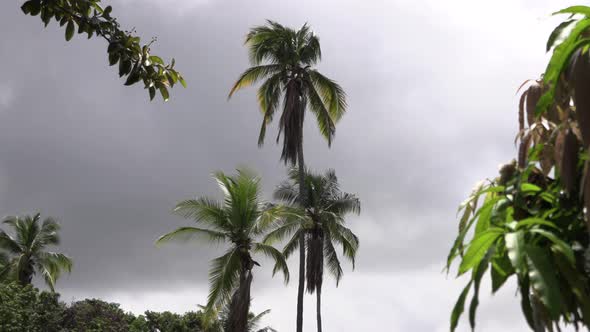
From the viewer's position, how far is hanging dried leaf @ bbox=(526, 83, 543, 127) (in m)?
5.47

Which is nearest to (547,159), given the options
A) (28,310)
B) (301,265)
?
(301,265)

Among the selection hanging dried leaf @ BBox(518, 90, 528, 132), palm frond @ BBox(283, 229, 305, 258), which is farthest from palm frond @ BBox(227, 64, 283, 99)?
hanging dried leaf @ BBox(518, 90, 528, 132)

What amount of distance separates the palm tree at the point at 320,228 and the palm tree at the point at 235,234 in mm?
7879

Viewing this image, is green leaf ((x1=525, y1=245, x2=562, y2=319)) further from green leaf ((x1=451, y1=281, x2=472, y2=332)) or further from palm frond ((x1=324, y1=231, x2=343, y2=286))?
palm frond ((x1=324, y1=231, x2=343, y2=286))

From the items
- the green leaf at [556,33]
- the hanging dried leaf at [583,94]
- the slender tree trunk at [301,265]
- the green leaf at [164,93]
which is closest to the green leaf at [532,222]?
the hanging dried leaf at [583,94]

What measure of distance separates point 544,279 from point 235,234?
741 inches

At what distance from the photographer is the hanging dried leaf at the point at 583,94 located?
4.13 metres

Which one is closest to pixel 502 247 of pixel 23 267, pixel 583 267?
pixel 583 267

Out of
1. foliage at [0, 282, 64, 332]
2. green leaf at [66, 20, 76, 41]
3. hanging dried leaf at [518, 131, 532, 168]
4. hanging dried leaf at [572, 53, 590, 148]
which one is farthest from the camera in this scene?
foliage at [0, 282, 64, 332]

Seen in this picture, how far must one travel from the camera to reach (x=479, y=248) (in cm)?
462

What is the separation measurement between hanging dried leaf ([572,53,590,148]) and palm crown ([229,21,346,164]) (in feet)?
89.0

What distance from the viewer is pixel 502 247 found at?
470 centimetres

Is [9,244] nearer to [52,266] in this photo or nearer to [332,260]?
[52,266]

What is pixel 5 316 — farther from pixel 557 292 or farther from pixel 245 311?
pixel 557 292
